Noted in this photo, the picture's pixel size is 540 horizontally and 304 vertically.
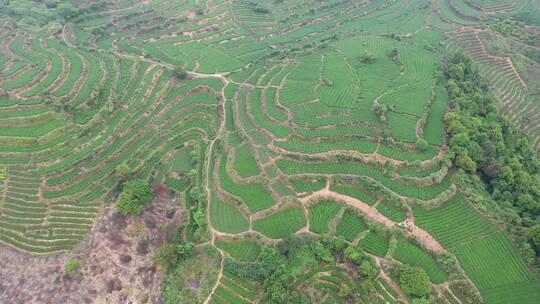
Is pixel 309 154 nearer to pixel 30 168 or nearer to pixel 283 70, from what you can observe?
pixel 283 70

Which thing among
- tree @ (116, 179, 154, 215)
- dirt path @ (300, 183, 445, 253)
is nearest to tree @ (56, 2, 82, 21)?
tree @ (116, 179, 154, 215)

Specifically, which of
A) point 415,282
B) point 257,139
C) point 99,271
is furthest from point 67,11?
point 415,282

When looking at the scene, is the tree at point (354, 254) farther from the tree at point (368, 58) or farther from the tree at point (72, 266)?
the tree at point (368, 58)

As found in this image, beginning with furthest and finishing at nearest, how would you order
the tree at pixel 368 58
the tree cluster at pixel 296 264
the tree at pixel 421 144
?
the tree at pixel 368 58 < the tree at pixel 421 144 < the tree cluster at pixel 296 264

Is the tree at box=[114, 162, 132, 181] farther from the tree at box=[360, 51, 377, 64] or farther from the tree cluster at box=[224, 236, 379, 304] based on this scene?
the tree at box=[360, 51, 377, 64]

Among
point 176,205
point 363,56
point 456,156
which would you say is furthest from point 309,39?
point 176,205

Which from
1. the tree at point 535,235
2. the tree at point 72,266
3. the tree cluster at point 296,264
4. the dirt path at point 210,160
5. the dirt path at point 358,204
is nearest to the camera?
the tree cluster at point 296,264

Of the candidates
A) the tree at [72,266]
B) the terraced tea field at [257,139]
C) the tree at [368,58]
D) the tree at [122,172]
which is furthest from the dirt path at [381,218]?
the tree at [368,58]
